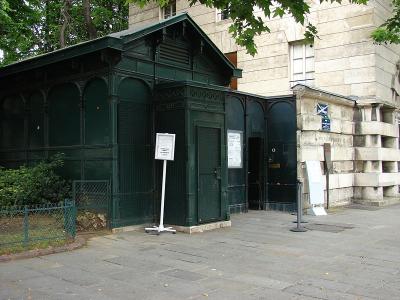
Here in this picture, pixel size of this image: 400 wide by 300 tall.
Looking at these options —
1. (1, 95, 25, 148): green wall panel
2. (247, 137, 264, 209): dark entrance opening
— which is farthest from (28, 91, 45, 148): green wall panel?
(247, 137, 264, 209): dark entrance opening

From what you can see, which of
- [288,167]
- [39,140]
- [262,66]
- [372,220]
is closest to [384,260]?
[372,220]

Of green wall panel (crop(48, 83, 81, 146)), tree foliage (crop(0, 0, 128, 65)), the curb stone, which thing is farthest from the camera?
tree foliage (crop(0, 0, 128, 65))

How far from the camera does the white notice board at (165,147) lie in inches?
421

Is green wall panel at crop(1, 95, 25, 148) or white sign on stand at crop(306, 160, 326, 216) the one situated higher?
green wall panel at crop(1, 95, 25, 148)

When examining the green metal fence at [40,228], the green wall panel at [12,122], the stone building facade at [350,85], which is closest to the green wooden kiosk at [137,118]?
the green wall panel at [12,122]

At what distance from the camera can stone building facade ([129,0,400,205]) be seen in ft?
54.8

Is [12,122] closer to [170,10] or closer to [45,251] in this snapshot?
[45,251]

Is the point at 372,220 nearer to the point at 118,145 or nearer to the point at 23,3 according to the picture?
the point at 118,145

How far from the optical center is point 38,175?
38.2 feet

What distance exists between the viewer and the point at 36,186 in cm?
1155

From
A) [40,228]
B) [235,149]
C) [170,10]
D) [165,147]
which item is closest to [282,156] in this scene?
[235,149]

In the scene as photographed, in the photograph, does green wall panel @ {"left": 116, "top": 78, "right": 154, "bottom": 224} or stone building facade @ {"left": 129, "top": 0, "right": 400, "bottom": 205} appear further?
stone building facade @ {"left": 129, "top": 0, "right": 400, "bottom": 205}

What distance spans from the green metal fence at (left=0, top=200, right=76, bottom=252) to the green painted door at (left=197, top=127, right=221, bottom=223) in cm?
309

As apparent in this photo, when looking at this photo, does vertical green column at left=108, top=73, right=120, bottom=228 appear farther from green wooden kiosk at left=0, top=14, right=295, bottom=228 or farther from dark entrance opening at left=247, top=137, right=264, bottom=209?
dark entrance opening at left=247, top=137, right=264, bottom=209
